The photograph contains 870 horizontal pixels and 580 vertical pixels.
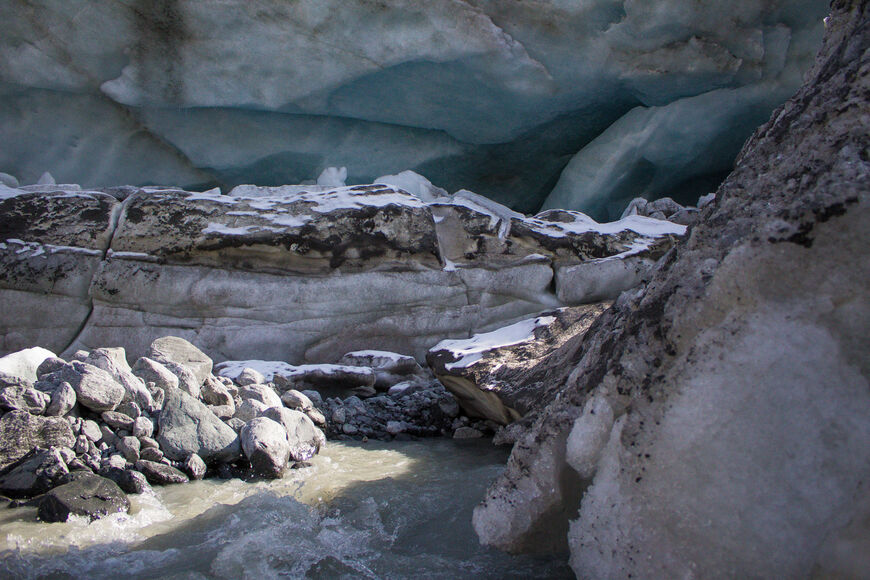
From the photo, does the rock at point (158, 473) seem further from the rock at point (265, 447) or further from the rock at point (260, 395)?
the rock at point (260, 395)

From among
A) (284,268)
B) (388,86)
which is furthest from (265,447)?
(388,86)

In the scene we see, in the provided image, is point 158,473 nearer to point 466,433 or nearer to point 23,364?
point 23,364

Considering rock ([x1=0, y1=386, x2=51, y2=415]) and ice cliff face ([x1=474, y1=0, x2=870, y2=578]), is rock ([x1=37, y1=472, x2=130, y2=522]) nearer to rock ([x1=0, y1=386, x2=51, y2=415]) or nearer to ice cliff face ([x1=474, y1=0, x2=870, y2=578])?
rock ([x1=0, y1=386, x2=51, y2=415])

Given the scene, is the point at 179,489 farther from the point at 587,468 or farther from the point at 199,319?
the point at 199,319

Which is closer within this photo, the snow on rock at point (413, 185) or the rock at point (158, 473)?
the rock at point (158, 473)

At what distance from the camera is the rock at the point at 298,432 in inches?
119

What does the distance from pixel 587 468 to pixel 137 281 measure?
4739mm

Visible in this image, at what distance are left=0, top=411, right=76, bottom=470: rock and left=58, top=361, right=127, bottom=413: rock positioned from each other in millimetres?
181

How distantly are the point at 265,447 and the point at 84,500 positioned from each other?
792 mm

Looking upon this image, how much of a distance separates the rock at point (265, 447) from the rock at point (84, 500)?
600 mm

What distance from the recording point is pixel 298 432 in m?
3.12

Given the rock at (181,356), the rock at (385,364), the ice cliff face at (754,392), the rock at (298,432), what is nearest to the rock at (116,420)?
the rock at (298,432)

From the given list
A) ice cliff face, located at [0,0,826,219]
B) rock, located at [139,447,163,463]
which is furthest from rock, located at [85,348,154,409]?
ice cliff face, located at [0,0,826,219]

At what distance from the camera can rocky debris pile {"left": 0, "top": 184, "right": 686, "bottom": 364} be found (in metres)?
5.09
